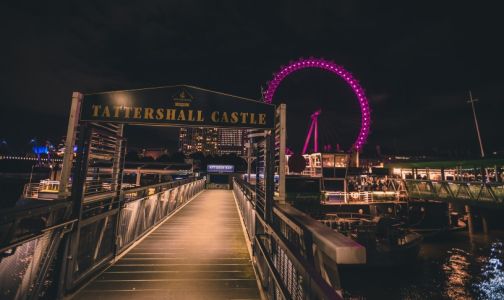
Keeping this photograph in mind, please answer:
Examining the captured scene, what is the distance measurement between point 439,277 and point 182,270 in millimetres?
17663

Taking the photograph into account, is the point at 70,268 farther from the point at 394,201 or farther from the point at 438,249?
the point at 394,201

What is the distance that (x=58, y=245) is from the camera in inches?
125

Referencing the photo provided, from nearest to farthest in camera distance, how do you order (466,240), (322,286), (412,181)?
(322,286), (466,240), (412,181)

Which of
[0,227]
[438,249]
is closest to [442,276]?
[438,249]

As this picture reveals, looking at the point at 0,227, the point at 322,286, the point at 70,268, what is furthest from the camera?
the point at 70,268

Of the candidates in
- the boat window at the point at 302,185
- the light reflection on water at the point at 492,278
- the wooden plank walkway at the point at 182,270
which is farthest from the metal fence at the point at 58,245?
the boat window at the point at 302,185

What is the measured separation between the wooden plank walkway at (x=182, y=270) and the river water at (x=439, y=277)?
1140cm

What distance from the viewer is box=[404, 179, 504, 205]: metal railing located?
1516cm

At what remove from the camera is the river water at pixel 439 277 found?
43.7ft

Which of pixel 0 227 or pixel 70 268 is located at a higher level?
pixel 0 227

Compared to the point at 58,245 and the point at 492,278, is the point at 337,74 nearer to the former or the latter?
the point at 492,278

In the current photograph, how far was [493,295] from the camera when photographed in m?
13.2

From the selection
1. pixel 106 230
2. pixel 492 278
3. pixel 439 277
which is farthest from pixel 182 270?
pixel 492 278

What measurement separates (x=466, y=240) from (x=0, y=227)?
3001 cm
